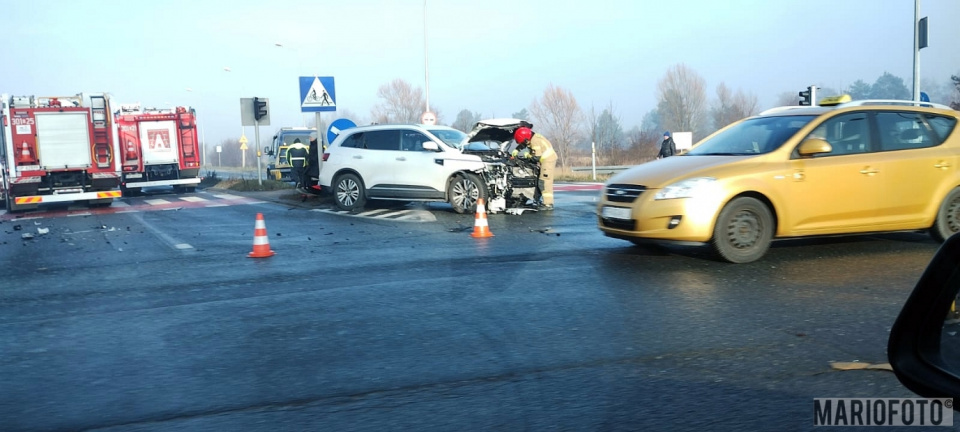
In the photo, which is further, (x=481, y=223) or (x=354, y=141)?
(x=354, y=141)

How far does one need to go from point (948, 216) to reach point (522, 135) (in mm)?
7637

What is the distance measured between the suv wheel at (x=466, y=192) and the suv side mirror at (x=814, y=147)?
7.45m

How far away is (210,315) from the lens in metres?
6.38

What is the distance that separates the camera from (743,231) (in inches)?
322

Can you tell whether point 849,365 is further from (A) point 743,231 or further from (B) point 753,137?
(B) point 753,137

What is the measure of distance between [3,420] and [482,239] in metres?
7.45

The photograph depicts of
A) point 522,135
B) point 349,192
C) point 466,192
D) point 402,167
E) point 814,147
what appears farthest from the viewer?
point 349,192

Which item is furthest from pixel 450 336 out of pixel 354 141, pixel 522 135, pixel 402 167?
pixel 354 141

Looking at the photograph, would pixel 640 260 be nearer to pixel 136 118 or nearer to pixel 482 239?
pixel 482 239

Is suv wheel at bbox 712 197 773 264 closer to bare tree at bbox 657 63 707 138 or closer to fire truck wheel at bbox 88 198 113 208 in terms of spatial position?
fire truck wheel at bbox 88 198 113 208

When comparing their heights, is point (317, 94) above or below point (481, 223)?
above

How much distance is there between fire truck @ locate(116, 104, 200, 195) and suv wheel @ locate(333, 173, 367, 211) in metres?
12.4

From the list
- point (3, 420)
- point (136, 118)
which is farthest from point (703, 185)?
point (136, 118)

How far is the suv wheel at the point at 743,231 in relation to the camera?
806cm
